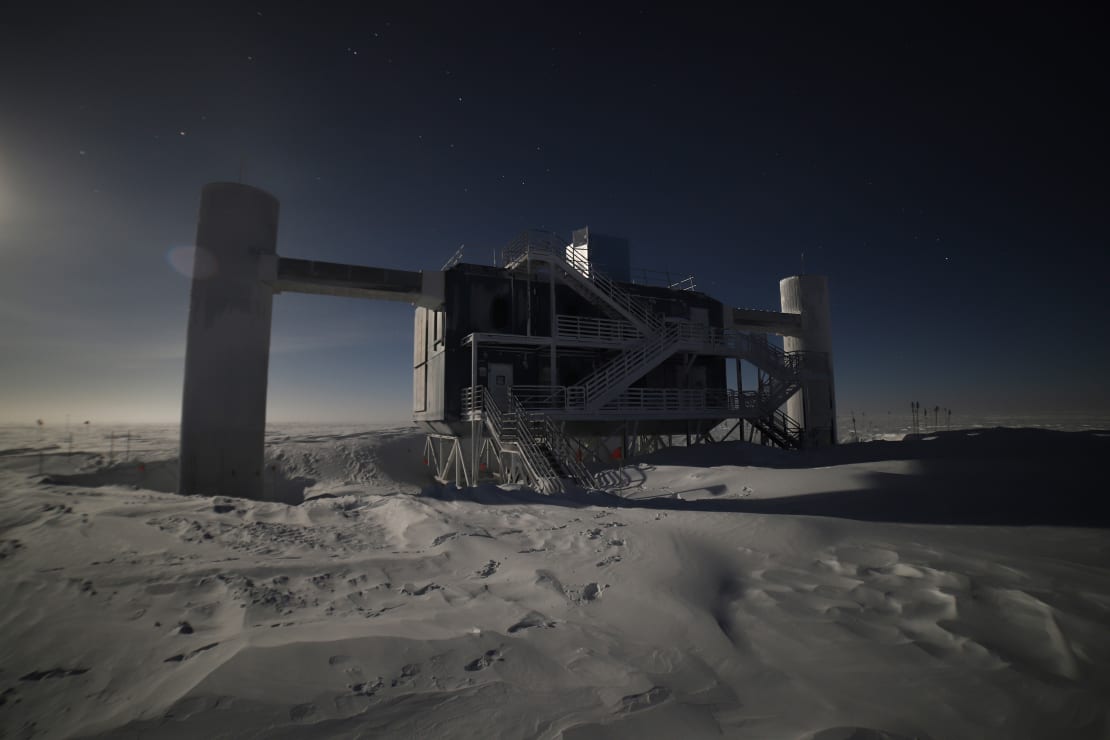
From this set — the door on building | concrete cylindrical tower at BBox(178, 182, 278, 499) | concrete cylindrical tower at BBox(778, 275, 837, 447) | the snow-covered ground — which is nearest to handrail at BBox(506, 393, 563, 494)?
the door on building

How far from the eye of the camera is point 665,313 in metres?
24.4

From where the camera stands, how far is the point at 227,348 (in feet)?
51.9

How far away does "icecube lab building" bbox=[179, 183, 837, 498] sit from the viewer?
15633 millimetres

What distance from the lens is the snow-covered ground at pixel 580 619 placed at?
Answer: 2799mm

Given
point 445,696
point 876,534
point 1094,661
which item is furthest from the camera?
point 876,534

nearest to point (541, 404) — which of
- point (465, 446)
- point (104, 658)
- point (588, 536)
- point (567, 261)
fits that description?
point (567, 261)

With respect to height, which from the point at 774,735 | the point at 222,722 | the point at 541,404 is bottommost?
the point at 774,735

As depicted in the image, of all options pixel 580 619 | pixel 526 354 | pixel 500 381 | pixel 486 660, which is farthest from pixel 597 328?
pixel 486 660

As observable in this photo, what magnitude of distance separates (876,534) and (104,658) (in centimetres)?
739

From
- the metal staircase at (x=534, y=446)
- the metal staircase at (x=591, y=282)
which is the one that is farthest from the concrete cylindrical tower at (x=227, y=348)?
the metal staircase at (x=591, y=282)

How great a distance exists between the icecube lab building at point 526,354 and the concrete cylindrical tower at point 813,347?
0.24ft

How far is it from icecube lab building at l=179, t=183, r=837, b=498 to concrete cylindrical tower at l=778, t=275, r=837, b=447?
2.9 inches

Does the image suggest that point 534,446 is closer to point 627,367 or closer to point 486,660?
point 627,367

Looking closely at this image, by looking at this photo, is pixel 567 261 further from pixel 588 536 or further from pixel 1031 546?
pixel 1031 546
